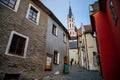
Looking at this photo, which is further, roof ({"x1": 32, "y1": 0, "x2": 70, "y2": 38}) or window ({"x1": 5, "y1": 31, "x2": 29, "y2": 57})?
roof ({"x1": 32, "y1": 0, "x2": 70, "y2": 38})

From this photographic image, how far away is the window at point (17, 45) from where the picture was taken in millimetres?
6941

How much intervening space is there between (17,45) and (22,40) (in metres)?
0.67

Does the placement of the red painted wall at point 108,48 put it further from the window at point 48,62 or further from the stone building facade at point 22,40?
A: the stone building facade at point 22,40

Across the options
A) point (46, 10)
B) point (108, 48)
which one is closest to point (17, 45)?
point (46, 10)

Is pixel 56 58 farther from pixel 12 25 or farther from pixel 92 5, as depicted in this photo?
pixel 92 5

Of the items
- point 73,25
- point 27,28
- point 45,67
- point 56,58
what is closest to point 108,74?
point 45,67

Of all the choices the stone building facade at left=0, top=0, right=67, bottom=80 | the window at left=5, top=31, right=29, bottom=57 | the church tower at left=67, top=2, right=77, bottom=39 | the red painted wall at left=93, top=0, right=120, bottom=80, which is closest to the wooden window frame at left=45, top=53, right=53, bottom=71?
the stone building facade at left=0, top=0, right=67, bottom=80

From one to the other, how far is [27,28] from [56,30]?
5.34 meters

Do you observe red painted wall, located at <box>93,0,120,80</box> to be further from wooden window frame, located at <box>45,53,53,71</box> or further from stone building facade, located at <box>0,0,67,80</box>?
stone building facade, located at <box>0,0,67,80</box>

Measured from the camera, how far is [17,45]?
7.45m

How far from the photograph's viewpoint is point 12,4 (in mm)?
7832

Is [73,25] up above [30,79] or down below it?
above

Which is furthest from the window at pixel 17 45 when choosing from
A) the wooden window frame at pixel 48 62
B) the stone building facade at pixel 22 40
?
the wooden window frame at pixel 48 62

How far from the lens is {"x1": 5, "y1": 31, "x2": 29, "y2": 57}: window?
6941mm
